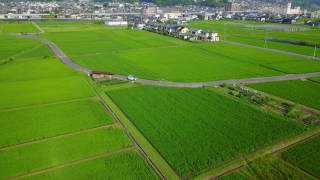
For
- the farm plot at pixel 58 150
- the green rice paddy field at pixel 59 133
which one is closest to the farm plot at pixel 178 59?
the green rice paddy field at pixel 59 133

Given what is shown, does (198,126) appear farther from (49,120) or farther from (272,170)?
(49,120)

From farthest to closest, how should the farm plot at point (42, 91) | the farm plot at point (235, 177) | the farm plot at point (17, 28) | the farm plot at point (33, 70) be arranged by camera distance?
the farm plot at point (17, 28) < the farm plot at point (33, 70) < the farm plot at point (42, 91) < the farm plot at point (235, 177)

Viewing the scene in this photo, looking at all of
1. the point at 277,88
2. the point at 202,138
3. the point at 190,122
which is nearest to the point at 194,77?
the point at 277,88

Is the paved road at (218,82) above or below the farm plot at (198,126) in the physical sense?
above

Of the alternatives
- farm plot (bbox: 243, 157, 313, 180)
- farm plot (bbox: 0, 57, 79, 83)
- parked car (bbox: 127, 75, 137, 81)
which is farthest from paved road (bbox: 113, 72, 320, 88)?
farm plot (bbox: 243, 157, 313, 180)

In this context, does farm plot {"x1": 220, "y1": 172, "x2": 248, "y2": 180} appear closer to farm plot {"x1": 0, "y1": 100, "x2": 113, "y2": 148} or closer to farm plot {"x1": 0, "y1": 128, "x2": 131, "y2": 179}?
farm plot {"x1": 0, "y1": 128, "x2": 131, "y2": 179}

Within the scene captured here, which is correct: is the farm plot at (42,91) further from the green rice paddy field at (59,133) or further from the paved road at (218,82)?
the paved road at (218,82)
